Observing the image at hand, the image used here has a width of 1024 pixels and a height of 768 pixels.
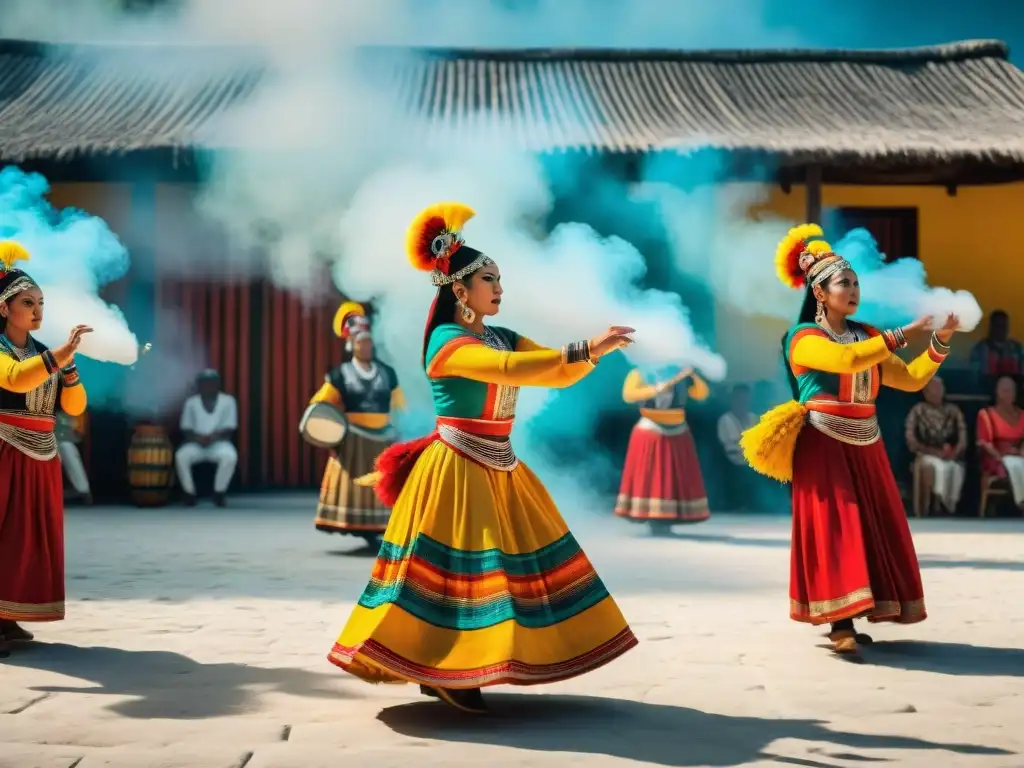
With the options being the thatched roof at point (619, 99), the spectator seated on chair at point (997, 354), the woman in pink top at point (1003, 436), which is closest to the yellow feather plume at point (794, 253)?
the thatched roof at point (619, 99)

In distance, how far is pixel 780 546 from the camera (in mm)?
9555

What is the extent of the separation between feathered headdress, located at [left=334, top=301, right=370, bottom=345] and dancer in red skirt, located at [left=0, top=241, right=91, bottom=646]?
354cm

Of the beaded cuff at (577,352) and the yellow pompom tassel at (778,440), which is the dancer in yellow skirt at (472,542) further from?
the yellow pompom tassel at (778,440)

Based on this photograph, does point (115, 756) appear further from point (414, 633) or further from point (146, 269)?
point (146, 269)

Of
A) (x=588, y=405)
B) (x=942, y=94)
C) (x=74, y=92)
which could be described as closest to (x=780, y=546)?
(x=588, y=405)

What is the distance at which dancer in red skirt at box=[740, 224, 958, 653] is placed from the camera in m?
5.18

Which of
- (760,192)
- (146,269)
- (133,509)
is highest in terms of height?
(760,192)

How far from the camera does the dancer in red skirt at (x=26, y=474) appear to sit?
523cm

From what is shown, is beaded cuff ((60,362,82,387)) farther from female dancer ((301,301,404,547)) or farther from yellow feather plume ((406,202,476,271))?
female dancer ((301,301,404,547))

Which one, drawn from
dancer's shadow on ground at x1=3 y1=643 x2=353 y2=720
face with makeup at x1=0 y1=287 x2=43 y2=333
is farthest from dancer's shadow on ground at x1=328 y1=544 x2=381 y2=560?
face with makeup at x1=0 y1=287 x2=43 y2=333

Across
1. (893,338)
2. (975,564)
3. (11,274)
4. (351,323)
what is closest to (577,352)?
(893,338)

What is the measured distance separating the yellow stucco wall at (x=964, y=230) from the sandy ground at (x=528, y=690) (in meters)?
6.20

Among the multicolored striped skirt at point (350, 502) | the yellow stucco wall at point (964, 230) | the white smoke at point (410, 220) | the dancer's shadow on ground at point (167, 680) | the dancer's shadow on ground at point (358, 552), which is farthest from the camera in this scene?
the yellow stucco wall at point (964, 230)

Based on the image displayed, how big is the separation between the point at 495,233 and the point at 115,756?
8044mm
